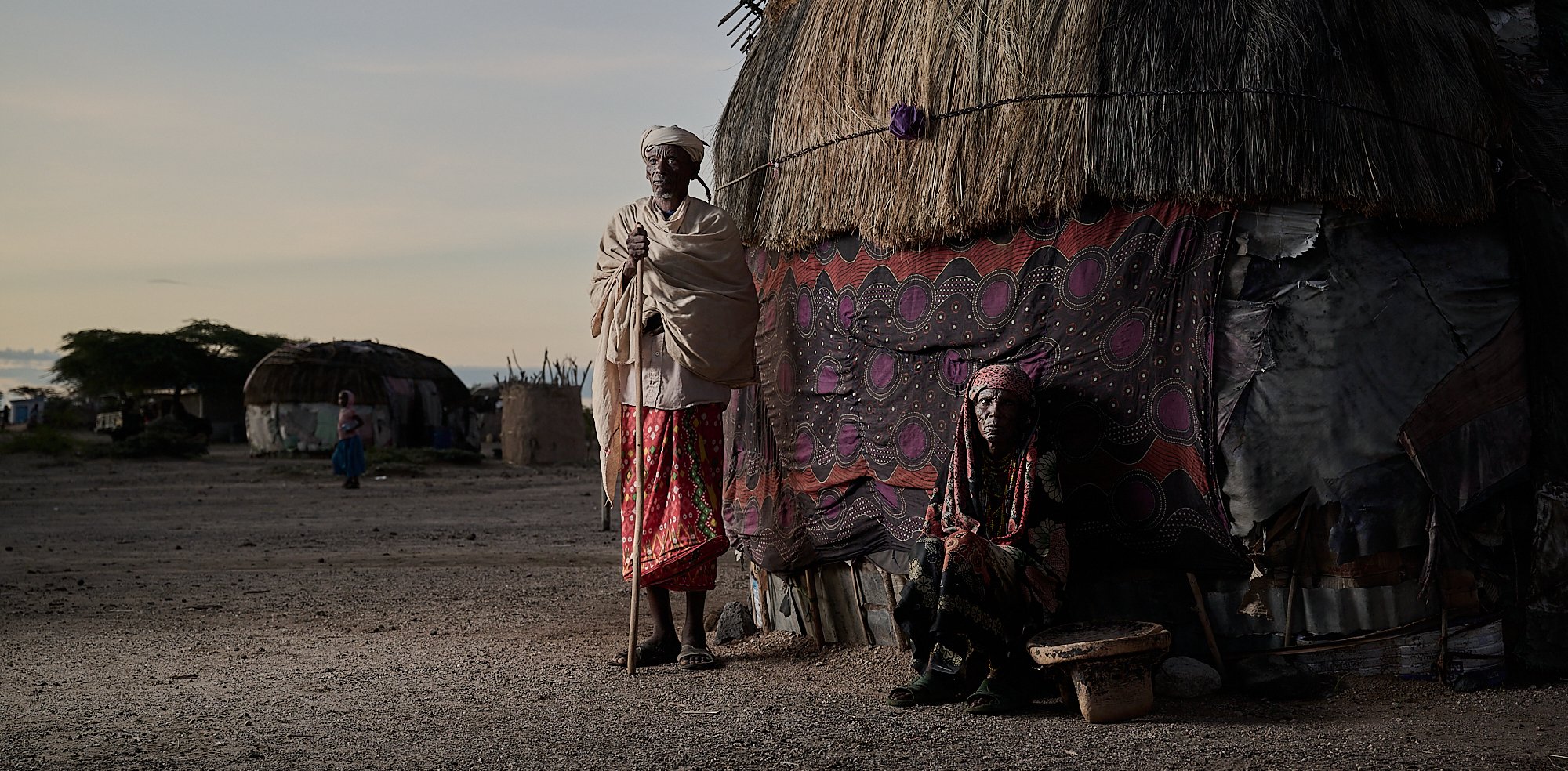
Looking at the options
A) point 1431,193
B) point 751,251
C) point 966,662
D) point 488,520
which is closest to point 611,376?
point 751,251

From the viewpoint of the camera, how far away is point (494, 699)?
14.4 feet

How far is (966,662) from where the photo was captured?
4188 mm

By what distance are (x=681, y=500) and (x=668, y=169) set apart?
4.32ft

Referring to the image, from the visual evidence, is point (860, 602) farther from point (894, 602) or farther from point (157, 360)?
point (157, 360)

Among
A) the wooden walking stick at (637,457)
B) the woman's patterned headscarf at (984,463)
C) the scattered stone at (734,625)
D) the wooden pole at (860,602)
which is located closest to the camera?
the woman's patterned headscarf at (984,463)

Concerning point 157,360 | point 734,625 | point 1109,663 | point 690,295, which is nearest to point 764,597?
point 734,625

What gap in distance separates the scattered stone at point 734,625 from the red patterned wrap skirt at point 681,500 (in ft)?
2.46

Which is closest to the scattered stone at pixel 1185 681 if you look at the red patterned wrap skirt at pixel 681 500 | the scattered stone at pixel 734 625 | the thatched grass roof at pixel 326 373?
the red patterned wrap skirt at pixel 681 500

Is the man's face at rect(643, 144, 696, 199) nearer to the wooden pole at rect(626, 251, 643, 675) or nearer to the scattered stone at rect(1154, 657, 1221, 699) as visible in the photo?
the wooden pole at rect(626, 251, 643, 675)

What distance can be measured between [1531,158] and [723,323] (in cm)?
308

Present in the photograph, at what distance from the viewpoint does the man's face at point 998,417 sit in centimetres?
431

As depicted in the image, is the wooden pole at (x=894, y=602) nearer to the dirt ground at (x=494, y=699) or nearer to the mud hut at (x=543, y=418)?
the dirt ground at (x=494, y=699)

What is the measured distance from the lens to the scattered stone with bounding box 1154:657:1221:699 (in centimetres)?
432

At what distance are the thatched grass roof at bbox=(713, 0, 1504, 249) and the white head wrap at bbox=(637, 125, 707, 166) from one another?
598 mm
